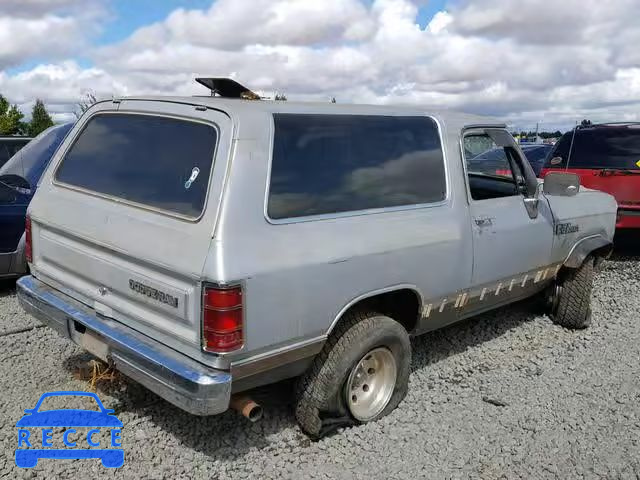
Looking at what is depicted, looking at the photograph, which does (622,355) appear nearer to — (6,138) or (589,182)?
(589,182)

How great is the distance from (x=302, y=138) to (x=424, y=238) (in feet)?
3.30

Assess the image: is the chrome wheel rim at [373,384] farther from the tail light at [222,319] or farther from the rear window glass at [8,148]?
the rear window glass at [8,148]

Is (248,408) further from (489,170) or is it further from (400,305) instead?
(489,170)

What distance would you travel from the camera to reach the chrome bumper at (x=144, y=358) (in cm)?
266

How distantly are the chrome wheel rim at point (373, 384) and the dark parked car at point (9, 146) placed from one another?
18.4ft

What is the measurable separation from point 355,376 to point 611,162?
5.86 m

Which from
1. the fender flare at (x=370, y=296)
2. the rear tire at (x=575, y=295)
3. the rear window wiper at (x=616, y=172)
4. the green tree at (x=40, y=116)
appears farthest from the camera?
the green tree at (x=40, y=116)

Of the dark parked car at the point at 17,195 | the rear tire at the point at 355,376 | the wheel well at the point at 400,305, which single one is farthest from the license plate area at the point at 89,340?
the dark parked car at the point at 17,195

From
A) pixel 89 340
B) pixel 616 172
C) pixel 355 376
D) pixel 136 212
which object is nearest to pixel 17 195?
pixel 89 340

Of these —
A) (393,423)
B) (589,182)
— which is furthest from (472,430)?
(589,182)

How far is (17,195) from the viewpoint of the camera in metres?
5.89

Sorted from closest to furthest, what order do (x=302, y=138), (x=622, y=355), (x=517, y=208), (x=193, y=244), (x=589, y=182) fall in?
(x=193, y=244) → (x=302, y=138) → (x=517, y=208) → (x=622, y=355) → (x=589, y=182)

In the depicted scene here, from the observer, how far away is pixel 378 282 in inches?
128

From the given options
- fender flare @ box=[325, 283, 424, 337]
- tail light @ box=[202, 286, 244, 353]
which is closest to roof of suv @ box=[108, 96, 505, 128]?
tail light @ box=[202, 286, 244, 353]
